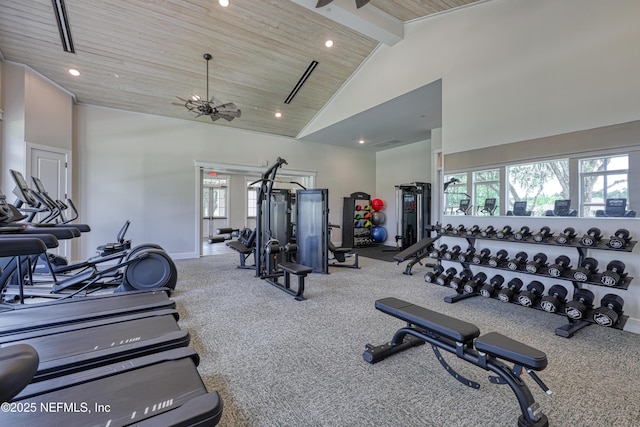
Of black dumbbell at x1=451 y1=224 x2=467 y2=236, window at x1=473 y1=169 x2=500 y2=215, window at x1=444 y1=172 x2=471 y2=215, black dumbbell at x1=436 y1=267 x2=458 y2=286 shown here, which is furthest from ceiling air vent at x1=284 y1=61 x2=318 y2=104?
black dumbbell at x1=436 y1=267 x2=458 y2=286

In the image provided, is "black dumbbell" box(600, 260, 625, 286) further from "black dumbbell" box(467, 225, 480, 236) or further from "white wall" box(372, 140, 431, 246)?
"white wall" box(372, 140, 431, 246)

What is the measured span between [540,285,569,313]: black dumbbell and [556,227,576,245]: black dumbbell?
0.53 meters

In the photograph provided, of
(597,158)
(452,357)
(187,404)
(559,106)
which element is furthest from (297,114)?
(187,404)

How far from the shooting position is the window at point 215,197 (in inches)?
437

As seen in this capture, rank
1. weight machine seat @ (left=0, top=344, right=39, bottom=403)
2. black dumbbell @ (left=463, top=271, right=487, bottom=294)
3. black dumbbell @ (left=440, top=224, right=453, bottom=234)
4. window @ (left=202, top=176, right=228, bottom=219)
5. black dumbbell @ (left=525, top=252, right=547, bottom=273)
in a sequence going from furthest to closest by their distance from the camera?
1. window @ (left=202, top=176, right=228, bottom=219)
2. black dumbbell @ (left=440, top=224, right=453, bottom=234)
3. black dumbbell @ (left=463, top=271, right=487, bottom=294)
4. black dumbbell @ (left=525, top=252, right=547, bottom=273)
5. weight machine seat @ (left=0, top=344, right=39, bottom=403)

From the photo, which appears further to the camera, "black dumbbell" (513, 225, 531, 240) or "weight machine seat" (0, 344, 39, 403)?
"black dumbbell" (513, 225, 531, 240)

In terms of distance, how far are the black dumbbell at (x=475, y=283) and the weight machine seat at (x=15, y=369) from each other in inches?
153

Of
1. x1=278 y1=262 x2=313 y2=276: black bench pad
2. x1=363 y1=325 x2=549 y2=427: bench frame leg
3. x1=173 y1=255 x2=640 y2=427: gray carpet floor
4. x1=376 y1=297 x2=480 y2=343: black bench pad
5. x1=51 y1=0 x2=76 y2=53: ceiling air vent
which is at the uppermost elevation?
x1=51 y1=0 x2=76 y2=53: ceiling air vent

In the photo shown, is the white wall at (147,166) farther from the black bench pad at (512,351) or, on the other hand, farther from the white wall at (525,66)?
the black bench pad at (512,351)

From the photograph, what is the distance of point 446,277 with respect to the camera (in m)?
3.86

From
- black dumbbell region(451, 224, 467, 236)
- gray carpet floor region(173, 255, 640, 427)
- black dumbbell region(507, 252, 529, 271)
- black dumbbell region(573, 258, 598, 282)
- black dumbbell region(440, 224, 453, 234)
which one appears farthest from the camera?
black dumbbell region(440, 224, 453, 234)

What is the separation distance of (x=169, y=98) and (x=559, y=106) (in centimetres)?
671

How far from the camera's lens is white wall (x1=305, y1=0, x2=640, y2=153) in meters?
2.89

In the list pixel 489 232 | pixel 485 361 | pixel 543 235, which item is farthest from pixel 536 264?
pixel 485 361
